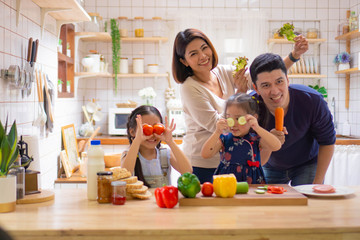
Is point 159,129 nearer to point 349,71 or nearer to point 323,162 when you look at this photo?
point 323,162

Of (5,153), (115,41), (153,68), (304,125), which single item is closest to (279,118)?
(304,125)

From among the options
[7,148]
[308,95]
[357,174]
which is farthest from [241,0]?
[7,148]

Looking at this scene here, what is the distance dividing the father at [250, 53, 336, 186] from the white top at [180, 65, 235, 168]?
0.88ft

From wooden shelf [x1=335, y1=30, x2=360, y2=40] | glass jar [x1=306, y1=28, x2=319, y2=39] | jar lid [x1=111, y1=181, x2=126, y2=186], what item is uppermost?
glass jar [x1=306, y1=28, x2=319, y2=39]

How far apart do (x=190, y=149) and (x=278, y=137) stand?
0.57m

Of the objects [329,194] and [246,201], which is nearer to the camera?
[246,201]

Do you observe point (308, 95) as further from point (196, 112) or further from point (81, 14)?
point (81, 14)

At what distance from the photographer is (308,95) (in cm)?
220

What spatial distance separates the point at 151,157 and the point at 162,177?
0.12 meters

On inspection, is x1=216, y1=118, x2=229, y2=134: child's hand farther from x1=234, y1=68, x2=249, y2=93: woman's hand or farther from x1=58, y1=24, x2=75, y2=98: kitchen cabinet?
x1=58, y1=24, x2=75, y2=98: kitchen cabinet

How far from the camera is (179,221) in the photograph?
1.42 meters

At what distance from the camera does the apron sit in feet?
7.13

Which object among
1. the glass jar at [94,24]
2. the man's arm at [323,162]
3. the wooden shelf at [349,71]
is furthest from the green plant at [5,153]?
the wooden shelf at [349,71]

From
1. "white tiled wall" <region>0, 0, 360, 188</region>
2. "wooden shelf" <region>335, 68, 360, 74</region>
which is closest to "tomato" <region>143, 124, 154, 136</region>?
"white tiled wall" <region>0, 0, 360, 188</region>
